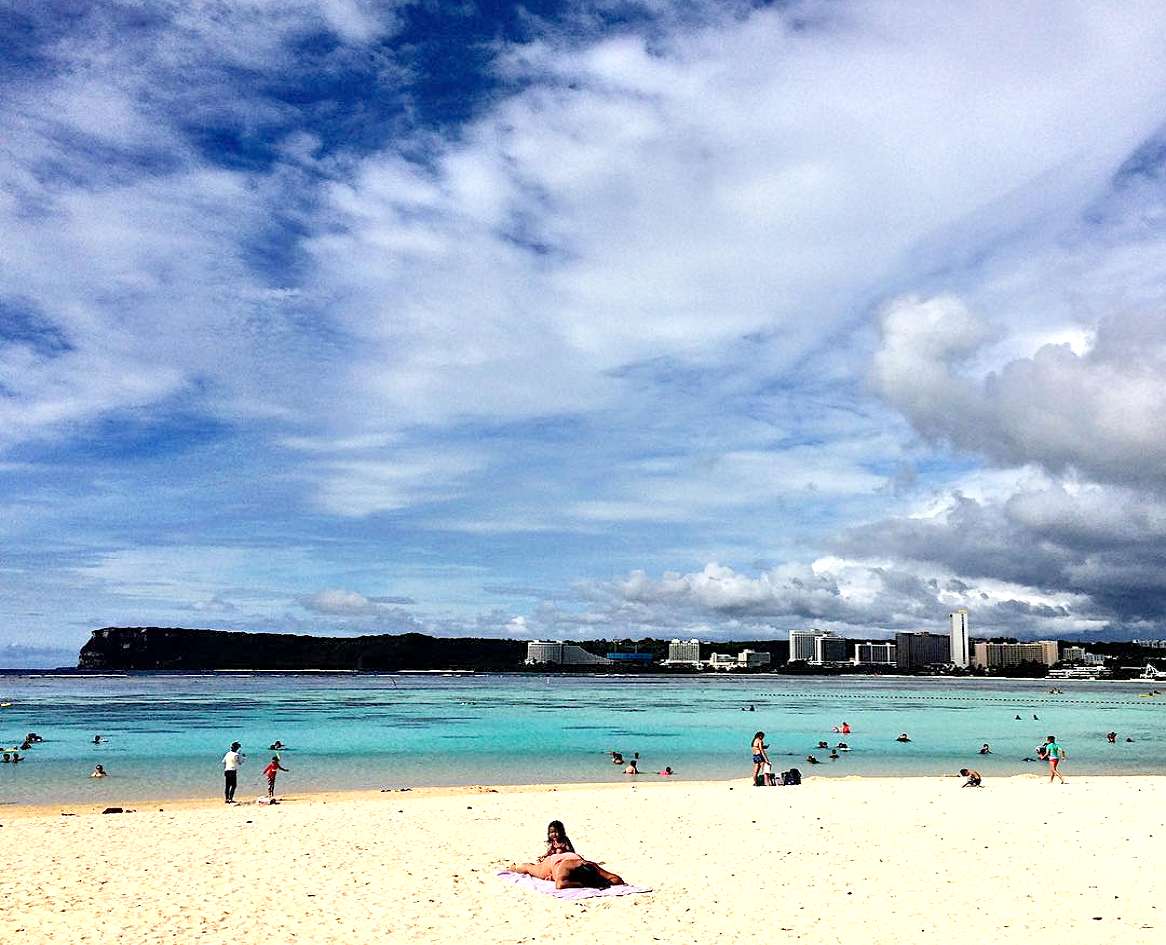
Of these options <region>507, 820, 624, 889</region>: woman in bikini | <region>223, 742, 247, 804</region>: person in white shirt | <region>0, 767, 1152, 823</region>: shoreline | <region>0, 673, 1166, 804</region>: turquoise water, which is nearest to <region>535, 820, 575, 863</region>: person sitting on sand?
<region>507, 820, 624, 889</region>: woman in bikini

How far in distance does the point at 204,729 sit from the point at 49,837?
48.9 m

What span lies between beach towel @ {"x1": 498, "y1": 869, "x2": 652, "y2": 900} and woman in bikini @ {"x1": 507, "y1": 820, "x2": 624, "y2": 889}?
11cm

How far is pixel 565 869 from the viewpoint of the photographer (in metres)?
15.0

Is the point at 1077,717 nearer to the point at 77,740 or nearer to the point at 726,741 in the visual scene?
the point at 726,741

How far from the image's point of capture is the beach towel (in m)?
14.6

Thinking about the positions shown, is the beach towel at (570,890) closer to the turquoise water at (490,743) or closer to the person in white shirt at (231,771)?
the person in white shirt at (231,771)

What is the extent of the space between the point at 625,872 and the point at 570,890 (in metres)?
2.12

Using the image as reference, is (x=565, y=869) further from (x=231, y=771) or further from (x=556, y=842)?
(x=231, y=771)

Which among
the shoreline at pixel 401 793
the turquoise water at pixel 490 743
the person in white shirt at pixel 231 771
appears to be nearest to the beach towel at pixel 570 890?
the shoreline at pixel 401 793

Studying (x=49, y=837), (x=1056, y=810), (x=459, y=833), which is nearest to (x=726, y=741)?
(x=1056, y=810)

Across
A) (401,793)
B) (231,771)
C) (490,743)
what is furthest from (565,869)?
(490,743)

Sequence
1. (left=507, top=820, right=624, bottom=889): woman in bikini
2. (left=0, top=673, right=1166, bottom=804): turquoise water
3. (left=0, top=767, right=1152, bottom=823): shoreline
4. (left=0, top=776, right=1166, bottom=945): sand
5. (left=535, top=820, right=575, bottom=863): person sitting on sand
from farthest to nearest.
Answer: (left=0, top=673, right=1166, bottom=804): turquoise water
(left=0, top=767, right=1152, bottom=823): shoreline
(left=535, top=820, right=575, bottom=863): person sitting on sand
(left=507, top=820, right=624, bottom=889): woman in bikini
(left=0, top=776, right=1166, bottom=945): sand

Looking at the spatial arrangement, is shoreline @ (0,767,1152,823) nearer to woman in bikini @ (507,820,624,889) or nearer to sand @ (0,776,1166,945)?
sand @ (0,776,1166,945)

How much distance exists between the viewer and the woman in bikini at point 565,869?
14969 mm
